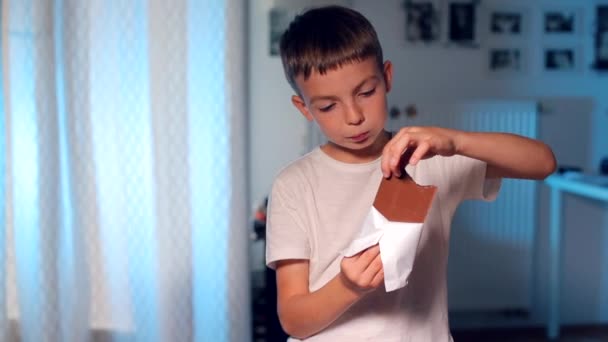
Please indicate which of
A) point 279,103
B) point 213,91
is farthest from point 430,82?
point 213,91

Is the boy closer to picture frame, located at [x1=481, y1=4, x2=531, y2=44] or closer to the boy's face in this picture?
the boy's face

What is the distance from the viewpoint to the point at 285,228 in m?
0.81

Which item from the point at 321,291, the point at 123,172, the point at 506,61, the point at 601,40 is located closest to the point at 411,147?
the point at 321,291

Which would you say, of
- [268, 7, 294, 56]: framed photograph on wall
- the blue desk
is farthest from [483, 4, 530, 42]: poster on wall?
[268, 7, 294, 56]: framed photograph on wall

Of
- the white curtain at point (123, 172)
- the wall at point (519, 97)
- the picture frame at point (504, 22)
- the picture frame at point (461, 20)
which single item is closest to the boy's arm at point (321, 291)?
the white curtain at point (123, 172)

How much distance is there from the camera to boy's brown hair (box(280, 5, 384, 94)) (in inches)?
30.6

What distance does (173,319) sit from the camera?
151 centimetres

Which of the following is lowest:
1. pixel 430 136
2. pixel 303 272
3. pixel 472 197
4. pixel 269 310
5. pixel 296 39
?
pixel 269 310

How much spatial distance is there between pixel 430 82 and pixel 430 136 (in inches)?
69.1

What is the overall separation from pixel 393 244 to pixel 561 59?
2.15 m

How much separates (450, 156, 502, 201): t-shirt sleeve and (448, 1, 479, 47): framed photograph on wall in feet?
5.48

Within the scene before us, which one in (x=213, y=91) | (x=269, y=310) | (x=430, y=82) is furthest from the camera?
(x=430, y=82)

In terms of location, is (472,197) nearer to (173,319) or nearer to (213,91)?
(213,91)

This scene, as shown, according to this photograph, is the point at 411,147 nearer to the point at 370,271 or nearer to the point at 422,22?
the point at 370,271
